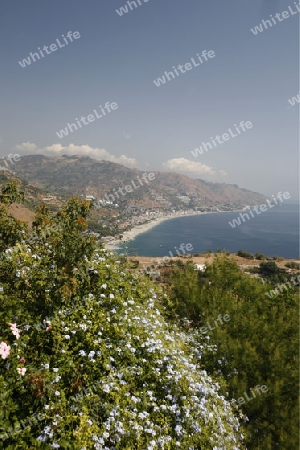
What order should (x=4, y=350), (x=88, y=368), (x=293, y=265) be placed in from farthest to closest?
(x=293, y=265)
(x=88, y=368)
(x=4, y=350)

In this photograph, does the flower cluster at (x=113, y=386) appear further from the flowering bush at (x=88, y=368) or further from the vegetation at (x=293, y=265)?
the vegetation at (x=293, y=265)

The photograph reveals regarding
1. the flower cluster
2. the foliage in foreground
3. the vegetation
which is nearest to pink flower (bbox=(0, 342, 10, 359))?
the flower cluster

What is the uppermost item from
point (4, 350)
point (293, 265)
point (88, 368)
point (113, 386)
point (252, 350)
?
point (4, 350)

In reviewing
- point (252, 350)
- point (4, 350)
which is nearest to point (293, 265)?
point (252, 350)

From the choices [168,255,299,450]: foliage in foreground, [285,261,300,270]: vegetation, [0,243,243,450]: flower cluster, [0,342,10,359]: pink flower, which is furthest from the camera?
[285,261,300,270]: vegetation

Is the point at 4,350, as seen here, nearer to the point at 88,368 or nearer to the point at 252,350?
the point at 88,368

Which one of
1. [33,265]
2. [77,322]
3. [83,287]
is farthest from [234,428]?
[33,265]

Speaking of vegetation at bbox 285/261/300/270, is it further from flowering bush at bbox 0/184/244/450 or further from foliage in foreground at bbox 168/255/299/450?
flowering bush at bbox 0/184/244/450

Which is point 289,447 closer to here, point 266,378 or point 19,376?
point 266,378
